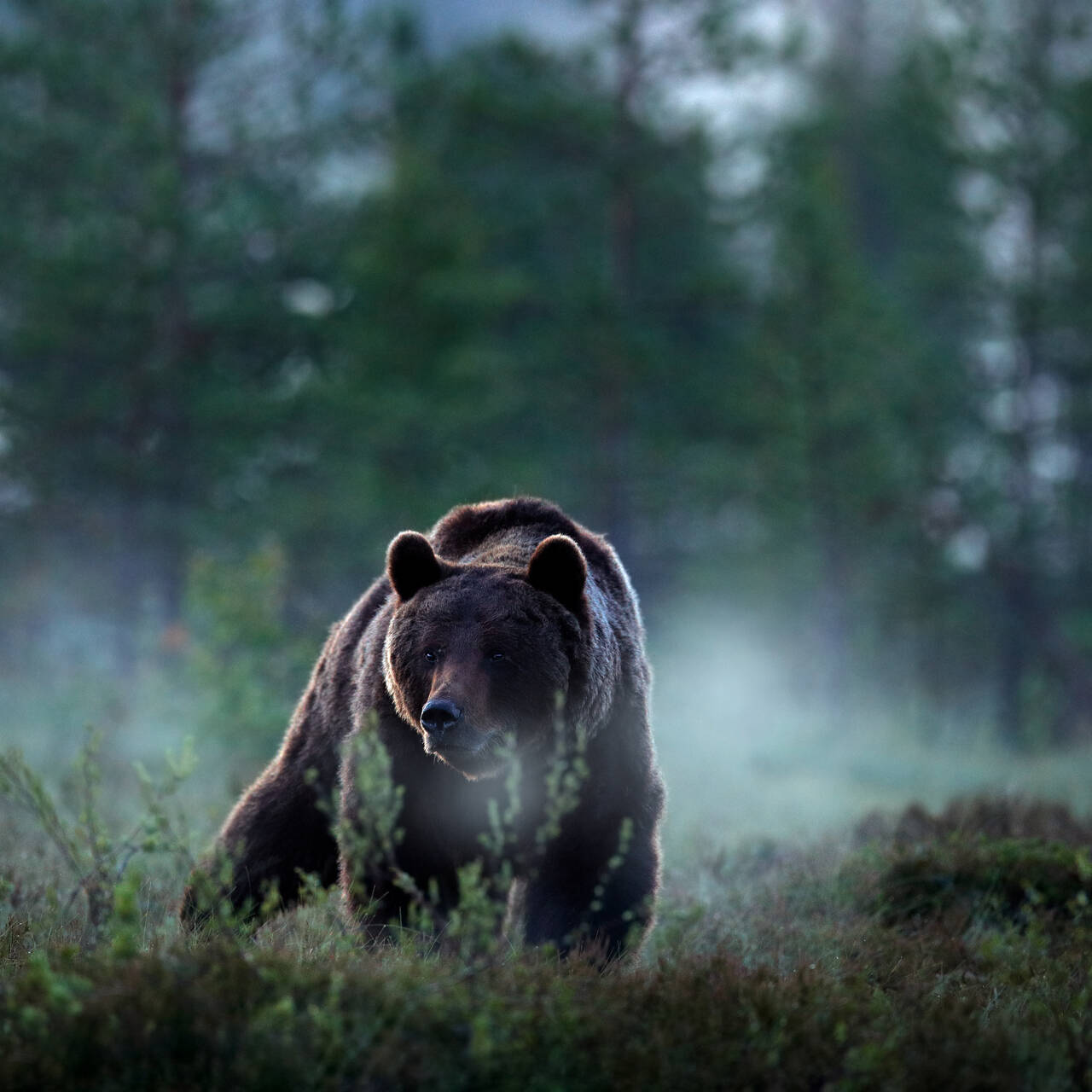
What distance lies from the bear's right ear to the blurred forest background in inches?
504

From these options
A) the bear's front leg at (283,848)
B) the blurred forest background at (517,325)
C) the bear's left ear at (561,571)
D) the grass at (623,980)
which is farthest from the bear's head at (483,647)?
the blurred forest background at (517,325)

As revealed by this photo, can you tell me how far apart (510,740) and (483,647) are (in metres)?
0.46

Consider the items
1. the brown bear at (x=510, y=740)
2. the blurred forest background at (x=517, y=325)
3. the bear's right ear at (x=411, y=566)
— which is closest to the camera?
the brown bear at (x=510, y=740)

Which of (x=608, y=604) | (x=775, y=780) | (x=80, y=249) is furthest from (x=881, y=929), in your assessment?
(x=80, y=249)

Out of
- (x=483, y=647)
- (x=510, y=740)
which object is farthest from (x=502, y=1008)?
(x=483, y=647)

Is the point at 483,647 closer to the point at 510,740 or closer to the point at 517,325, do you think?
the point at 510,740

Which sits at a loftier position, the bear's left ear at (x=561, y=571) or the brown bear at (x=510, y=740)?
the bear's left ear at (x=561, y=571)

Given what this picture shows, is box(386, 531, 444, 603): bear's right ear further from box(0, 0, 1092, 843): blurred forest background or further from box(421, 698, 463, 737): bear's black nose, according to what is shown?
box(0, 0, 1092, 843): blurred forest background

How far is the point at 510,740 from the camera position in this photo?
14.4 ft

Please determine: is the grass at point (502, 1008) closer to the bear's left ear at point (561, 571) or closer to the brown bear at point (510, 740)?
the brown bear at point (510, 740)

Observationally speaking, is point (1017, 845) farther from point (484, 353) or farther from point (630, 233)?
point (630, 233)

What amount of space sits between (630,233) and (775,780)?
10.8 metres

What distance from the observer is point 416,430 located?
68.1 feet

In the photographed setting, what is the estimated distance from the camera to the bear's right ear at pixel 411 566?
4977mm
